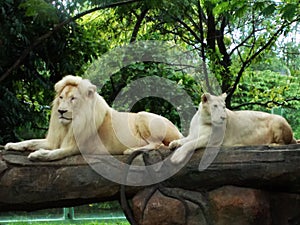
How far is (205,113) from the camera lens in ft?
17.1

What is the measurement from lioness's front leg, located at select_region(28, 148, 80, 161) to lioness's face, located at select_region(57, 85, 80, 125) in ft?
0.83

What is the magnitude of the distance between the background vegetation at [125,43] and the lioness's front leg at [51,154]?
2467mm

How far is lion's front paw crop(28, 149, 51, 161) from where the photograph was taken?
209 inches

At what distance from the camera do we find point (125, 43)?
9.91 metres

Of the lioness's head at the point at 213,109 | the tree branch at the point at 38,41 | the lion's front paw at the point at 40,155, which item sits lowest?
the lion's front paw at the point at 40,155

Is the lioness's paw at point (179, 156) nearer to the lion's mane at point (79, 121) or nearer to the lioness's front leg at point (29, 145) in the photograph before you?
the lion's mane at point (79, 121)

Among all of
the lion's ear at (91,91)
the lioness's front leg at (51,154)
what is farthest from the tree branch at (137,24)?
the lioness's front leg at (51,154)

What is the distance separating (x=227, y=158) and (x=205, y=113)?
43cm

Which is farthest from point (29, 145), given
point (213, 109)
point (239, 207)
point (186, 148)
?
point (239, 207)

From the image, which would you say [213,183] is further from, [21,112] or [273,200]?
[21,112]

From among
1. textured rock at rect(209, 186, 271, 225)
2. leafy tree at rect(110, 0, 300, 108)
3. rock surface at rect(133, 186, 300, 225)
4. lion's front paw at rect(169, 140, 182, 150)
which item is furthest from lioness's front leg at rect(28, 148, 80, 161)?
leafy tree at rect(110, 0, 300, 108)

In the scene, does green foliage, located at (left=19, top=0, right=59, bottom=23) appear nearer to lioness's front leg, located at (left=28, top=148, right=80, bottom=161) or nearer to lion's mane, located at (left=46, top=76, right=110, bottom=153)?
lion's mane, located at (left=46, top=76, right=110, bottom=153)

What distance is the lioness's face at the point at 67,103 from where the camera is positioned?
528cm

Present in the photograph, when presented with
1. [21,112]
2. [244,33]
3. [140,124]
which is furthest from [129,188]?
[244,33]
